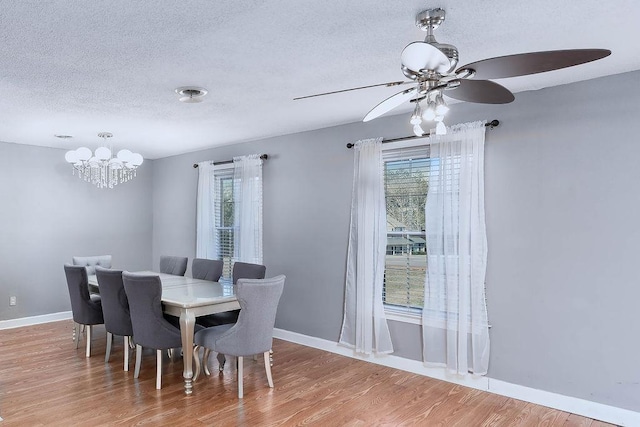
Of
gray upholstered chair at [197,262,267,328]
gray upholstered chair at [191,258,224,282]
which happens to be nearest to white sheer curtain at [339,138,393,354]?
gray upholstered chair at [197,262,267,328]

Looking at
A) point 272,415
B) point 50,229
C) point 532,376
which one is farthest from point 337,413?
point 50,229

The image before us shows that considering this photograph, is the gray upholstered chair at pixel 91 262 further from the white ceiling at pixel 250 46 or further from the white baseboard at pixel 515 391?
the white baseboard at pixel 515 391

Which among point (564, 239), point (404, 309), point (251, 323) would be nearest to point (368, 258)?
point (404, 309)

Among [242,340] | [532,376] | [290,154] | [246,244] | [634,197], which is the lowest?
[532,376]

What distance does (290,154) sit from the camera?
16.9 ft

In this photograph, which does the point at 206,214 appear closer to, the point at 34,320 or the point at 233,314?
the point at 233,314

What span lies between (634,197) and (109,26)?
3.56 meters

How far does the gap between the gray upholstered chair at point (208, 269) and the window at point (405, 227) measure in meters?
1.97

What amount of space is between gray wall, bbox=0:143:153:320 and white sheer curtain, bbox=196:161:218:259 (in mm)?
1522

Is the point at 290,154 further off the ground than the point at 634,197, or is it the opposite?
the point at 290,154

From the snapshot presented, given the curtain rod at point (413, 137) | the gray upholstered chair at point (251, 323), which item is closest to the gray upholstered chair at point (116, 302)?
the gray upholstered chair at point (251, 323)

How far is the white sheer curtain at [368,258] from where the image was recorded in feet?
13.9

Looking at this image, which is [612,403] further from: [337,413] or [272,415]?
[272,415]

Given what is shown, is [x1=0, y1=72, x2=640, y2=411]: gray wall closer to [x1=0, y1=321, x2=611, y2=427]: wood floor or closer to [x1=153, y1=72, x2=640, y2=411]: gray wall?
[x1=153, y1=72, x2=640, y2=411]: gray wall
